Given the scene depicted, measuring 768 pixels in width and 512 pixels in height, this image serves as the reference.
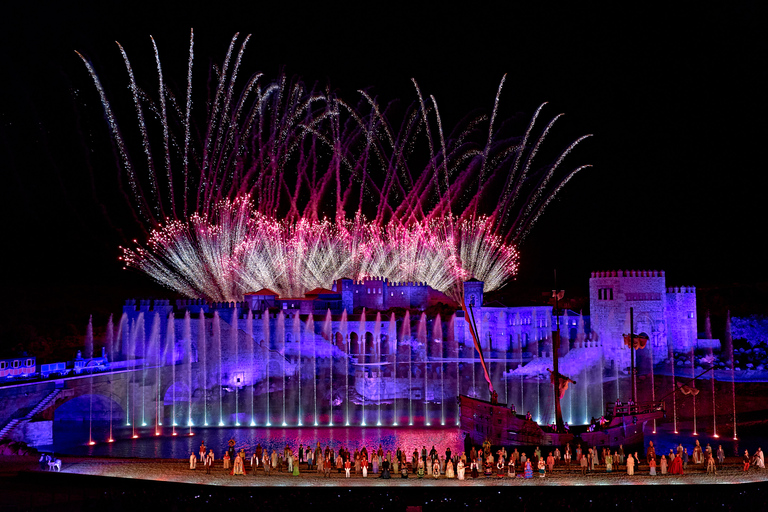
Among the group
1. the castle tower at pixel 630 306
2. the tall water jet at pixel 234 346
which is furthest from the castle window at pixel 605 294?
the tall water jet at pixel 234 346

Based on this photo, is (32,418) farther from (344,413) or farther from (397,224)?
(397,224)

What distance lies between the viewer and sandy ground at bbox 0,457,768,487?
2167cm

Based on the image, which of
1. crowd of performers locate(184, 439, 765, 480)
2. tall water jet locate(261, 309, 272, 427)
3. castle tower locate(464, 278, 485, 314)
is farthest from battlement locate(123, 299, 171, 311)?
crowd of performers locate(184, 439, 765, 480)

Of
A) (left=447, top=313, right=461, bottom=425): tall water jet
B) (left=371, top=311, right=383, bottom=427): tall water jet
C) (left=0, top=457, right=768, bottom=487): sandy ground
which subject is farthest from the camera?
(left=447, top=313, right=461, bottom=425): tall water jet

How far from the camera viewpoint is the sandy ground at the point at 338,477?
21.7m

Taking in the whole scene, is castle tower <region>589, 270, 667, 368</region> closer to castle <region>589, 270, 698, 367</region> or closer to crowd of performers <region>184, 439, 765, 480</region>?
castle <region>589, 270, 698, 367</region>

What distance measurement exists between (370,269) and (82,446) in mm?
32414

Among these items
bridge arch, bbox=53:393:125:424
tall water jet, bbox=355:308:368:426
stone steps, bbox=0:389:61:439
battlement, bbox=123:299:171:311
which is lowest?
bridge arch, bbox=53:393:125:424

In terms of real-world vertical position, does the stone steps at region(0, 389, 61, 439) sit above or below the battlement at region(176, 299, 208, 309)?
below

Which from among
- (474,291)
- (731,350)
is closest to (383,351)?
(474,291)

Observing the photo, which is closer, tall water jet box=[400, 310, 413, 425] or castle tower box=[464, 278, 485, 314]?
tall water jet box=[400, 310, 413, 425]

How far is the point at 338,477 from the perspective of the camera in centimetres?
2305

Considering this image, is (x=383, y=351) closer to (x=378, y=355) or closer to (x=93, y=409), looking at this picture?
(x=378, y=355)

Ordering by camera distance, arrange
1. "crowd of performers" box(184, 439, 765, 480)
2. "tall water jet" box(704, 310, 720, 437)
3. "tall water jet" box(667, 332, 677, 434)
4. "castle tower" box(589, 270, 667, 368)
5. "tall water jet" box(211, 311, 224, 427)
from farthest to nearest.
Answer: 1. "castle tower" box(589, 270, 667, 368)
2. "tall water jet" box(211, 311, 224, 427)
3. "tall water jet" box(667, 332, 677, 434)
4. "tall water jet" box(704, 310, 720, 437)
5. "crowd of performers" box(184, 439, 765, 480)
